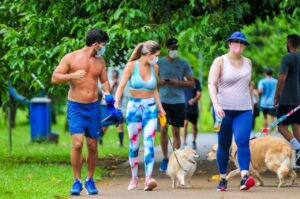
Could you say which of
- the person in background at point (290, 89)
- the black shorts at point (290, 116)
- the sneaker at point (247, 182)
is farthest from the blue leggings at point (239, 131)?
the black shorts at point (290, 116)

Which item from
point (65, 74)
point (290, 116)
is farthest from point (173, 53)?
point (65, 74)

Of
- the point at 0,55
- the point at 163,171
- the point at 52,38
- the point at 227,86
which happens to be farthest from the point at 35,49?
the point at 227,86

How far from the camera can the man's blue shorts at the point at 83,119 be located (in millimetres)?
11445

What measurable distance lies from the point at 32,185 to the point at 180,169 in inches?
74.1

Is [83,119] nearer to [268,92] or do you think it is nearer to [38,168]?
[38,168]

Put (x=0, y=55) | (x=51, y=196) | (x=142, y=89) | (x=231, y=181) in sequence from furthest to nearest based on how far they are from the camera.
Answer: (x=0, y=55), (x=231, y=181), (x=142, y=89), (x=51, y=196)

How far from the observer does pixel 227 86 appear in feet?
38.7

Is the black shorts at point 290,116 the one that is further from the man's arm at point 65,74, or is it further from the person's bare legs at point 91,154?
the man's arm at point 65,74

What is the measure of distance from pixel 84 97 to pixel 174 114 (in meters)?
Answer: 3.83

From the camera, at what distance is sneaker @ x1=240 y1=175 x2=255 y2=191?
11.6 metres

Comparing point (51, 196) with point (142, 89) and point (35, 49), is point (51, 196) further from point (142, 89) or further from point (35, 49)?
point (35, 49)

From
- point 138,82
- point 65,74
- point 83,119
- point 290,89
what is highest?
point 65,74

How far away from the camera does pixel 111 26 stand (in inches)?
551

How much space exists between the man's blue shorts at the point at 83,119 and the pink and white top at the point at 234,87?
155 centimetres
